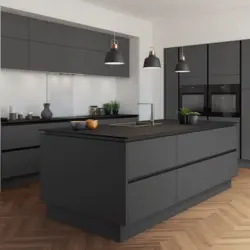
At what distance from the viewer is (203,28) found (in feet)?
22.6

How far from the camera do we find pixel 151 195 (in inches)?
140

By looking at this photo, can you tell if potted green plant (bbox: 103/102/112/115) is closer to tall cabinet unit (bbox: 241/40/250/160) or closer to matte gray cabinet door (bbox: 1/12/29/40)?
matte gray cabinet door (bbox: 1/12/29/40)

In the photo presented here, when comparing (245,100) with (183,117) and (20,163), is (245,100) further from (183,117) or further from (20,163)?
(20,163)

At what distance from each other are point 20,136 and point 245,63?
3.85 meters

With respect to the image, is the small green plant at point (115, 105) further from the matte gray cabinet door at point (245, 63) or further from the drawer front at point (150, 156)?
the drawer front at point (150, 156)

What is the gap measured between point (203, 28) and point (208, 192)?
3.42 meters

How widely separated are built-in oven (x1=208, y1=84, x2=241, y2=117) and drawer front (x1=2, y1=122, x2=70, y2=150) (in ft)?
9.83

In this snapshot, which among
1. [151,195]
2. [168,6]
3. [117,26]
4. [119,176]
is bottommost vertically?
[151,195]

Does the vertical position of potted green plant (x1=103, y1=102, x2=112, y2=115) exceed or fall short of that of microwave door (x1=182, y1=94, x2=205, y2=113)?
it falls short

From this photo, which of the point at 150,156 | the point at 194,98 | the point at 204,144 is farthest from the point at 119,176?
the point at 194,98

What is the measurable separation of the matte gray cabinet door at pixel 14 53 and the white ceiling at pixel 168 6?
1.38 metres

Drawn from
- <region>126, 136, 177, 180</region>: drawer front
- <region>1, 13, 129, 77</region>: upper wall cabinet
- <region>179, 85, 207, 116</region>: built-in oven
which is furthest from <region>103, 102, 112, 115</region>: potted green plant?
<region>126, 136, 177, 180</region>: drawer front

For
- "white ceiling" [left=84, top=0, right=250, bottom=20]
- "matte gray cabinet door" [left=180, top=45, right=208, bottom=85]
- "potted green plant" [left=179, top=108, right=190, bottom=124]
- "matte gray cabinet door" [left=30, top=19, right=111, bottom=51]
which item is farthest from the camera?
"matte gray cabinet door" [left=180, top=45, right=208, bottom=85]

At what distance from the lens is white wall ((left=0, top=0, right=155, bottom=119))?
5.45 m
